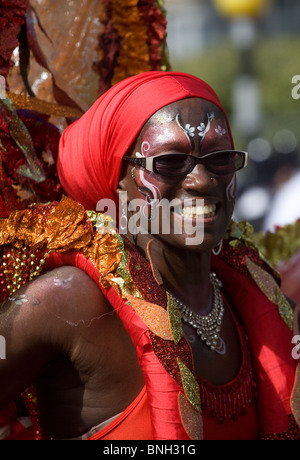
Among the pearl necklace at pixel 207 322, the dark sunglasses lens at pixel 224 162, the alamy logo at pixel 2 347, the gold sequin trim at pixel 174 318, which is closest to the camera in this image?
the alamy logo at pixel 2 347

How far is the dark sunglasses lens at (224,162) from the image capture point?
7.98 ft

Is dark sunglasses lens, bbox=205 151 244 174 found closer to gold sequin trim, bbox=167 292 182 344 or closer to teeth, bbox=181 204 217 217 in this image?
teeth, bbox=181 204 217 217

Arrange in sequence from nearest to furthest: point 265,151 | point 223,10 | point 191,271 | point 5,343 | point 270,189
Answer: point 5,343 → point 191,271 → point 270,189 → point 265,151 → point 223,10

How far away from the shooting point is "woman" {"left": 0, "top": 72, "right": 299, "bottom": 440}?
2.27 m

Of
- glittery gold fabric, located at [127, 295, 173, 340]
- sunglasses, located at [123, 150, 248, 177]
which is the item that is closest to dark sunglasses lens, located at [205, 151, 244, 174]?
sunglasses, located at [123, 150, 248, 177]

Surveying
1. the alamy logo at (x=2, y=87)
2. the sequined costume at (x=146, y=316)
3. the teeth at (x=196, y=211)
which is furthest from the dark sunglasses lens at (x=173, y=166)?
the alamy logo at (x=2, y=87)

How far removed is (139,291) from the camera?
233 cm

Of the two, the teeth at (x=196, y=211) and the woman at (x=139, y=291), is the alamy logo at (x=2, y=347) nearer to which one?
the woman at (x=139, y=291)

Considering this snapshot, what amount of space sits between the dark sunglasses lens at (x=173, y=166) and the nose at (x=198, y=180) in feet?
0.07

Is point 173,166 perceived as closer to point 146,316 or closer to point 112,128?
point 112,128

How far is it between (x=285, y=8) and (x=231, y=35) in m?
1.57

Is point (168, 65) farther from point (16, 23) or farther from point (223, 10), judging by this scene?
point (223, 10)
